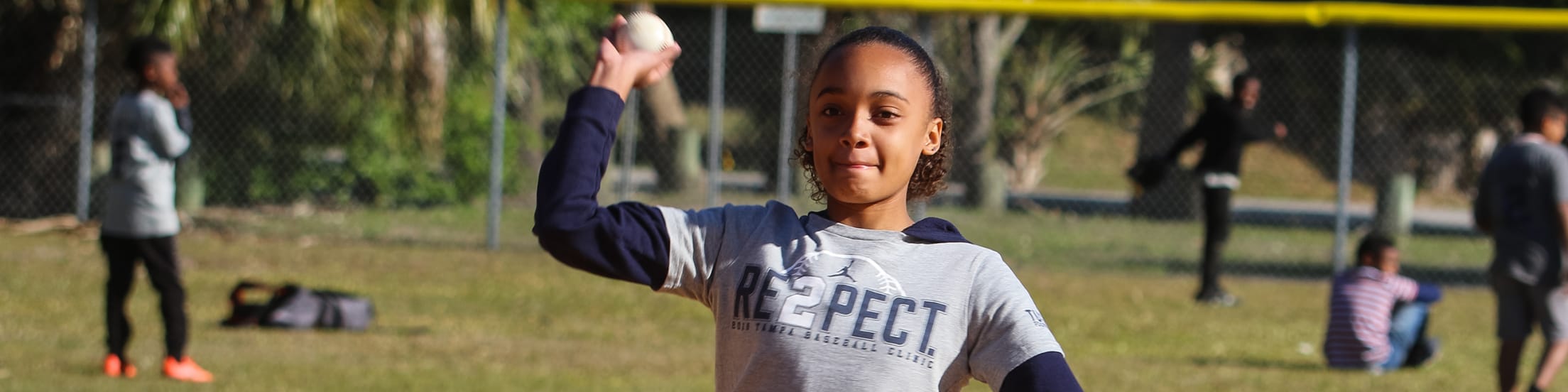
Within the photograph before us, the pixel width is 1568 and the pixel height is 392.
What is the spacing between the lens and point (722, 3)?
42.7 feet

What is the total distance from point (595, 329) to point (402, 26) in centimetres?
624

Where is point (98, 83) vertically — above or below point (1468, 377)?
above

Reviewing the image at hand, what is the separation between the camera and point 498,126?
13.0m

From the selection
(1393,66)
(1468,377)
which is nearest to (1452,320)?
(1468,377)

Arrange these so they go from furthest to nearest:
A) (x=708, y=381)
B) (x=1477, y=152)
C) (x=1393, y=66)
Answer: (x=1477, y=152) < (x=1393, y=66) < (x=708, y=381)

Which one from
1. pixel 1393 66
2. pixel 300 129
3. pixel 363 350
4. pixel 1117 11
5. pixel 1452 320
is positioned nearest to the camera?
pixel 363 350

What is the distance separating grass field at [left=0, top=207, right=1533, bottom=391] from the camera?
7.24 meters

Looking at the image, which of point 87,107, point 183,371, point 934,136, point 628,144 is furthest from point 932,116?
point 628,144

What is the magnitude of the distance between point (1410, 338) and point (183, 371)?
5.95 meters

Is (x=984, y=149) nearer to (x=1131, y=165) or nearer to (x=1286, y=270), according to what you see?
(x=1131, y=165)

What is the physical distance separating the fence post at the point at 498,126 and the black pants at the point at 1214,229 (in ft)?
18.0

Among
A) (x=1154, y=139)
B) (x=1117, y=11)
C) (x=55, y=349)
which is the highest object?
Result: (x=1117, y=11)

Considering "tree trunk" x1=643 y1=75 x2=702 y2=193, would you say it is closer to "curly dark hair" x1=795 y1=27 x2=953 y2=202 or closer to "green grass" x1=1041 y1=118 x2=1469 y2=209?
"green grass" x1=1041 y1=118 x2=1469 y2=209

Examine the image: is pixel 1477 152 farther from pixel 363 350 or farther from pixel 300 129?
pixel 363 350
